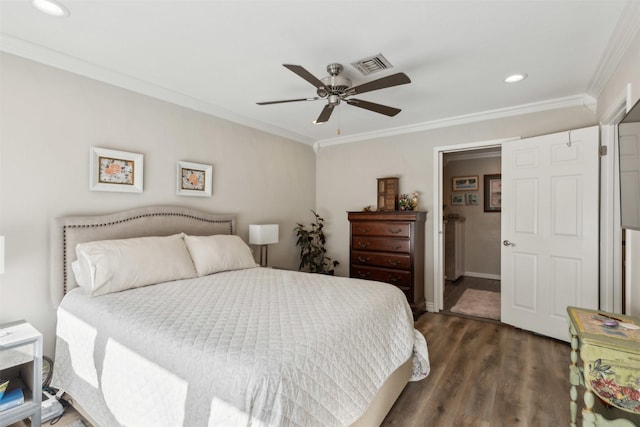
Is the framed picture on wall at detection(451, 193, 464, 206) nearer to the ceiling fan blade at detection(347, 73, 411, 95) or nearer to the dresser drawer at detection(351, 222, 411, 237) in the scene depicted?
the dresser drawer at detection(351, 222, 411, 237)

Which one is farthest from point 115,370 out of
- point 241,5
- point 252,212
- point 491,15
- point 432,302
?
point 432,302

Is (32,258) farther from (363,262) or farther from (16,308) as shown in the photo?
(363,262)

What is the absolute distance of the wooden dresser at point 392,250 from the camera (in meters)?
3.70

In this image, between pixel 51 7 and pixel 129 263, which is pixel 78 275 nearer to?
pixel 129 263

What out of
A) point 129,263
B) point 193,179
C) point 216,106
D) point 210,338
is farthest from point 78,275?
point 216,106

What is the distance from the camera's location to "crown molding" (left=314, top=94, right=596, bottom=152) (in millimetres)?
3077

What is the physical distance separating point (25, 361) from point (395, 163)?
13.3ft

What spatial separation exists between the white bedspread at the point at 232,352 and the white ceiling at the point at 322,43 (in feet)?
5.64

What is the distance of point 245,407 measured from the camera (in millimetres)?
1046

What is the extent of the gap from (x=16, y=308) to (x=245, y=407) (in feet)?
6.94

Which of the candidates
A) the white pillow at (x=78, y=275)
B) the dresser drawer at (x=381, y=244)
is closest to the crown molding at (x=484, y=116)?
the dresser drawer at (x=381, y=244)

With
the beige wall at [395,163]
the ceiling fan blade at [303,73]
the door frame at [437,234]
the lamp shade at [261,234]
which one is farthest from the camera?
the door frame at [437,234]

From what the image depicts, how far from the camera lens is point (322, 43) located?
2.09 m

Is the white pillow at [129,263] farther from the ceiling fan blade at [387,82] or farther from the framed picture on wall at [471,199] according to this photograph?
the framed picture on wall at [471,199]
